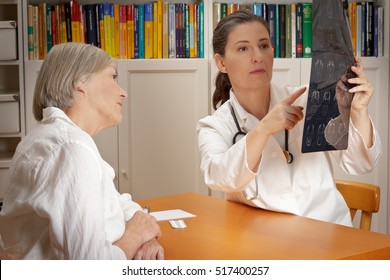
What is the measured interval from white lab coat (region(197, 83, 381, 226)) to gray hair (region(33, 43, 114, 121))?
529mm

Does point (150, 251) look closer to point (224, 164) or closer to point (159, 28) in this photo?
point (224, 164)

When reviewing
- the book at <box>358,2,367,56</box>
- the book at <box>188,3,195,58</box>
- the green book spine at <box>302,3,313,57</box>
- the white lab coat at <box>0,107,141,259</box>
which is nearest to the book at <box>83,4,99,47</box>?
the book at <box>188,3,195,58</box>

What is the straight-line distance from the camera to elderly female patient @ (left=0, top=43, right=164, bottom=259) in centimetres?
108

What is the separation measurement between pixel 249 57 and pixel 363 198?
555mm

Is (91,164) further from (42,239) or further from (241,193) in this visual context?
(241,193)

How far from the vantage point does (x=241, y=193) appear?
1808mm

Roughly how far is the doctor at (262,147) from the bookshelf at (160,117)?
88 cm

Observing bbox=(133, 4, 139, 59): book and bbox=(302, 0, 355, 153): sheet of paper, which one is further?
bbox=(133, 4, 139, 59): book

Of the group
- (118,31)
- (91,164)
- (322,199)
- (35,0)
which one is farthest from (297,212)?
(35,0)

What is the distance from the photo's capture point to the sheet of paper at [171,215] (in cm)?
166

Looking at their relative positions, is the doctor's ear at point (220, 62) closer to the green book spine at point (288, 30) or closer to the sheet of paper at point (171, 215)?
the sheet of paper at point (171, 215)

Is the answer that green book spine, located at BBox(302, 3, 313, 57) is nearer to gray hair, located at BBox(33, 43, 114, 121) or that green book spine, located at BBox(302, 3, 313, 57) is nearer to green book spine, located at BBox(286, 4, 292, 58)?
green book spine, located at BBox(286, 4, 292, 58)

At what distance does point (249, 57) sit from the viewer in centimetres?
185
